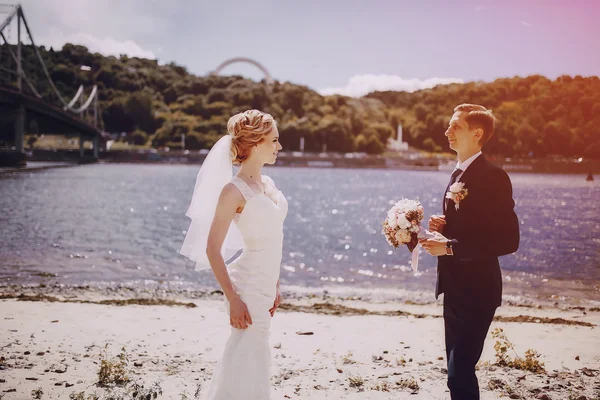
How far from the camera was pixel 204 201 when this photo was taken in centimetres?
321

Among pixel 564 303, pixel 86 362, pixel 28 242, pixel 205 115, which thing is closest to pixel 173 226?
pixel 28 242

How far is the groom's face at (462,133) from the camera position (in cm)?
310

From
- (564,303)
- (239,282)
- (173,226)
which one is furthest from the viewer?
(173,226)

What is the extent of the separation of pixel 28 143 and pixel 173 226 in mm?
50085

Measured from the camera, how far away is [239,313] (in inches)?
110

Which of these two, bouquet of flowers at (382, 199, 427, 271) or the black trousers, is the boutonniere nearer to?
bouquet of flowers at (382, 199, 427, 271)

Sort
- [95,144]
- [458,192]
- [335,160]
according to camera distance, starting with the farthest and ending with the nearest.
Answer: [335,160] < [95,144] < [458,192]

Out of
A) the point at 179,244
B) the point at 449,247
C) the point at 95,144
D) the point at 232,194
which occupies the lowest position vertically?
the point at 179,244

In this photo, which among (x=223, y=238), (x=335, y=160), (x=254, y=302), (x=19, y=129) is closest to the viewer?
(x=223, y=238)

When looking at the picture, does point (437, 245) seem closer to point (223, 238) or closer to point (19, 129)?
point (223, 238)

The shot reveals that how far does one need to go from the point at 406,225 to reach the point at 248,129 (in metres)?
1.06

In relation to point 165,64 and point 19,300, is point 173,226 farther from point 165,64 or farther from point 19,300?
point 165,64

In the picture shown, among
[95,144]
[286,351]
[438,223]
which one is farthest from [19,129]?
[95,144]

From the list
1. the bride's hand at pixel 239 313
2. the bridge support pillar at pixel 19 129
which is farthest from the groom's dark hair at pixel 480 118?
the bridge support pillar at pixel 19 129
